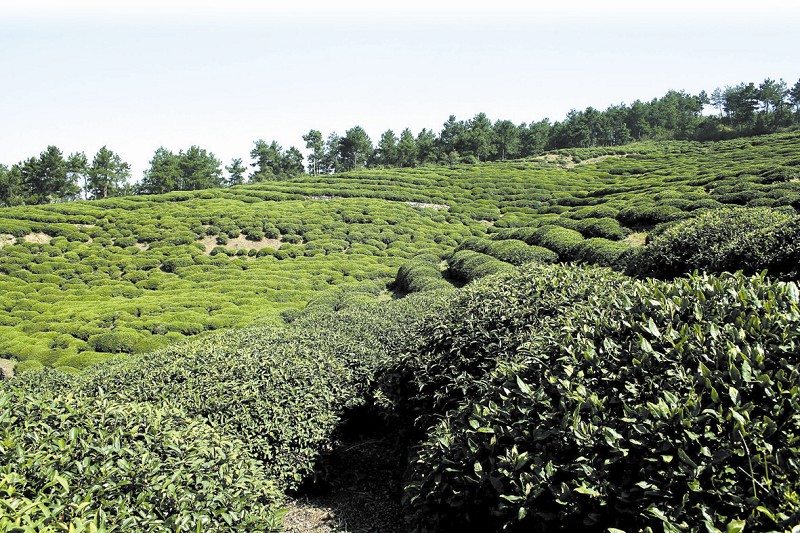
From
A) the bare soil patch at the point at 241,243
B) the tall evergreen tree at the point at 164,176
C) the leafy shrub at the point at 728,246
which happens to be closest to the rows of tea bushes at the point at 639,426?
the leafy shrub at the point at 728,246

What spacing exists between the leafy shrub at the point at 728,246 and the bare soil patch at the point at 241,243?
29.0m

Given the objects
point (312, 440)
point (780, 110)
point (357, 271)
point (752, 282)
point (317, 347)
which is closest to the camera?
point (752, 282)

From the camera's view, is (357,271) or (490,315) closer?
(490,315)

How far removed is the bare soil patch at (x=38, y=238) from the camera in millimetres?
33469

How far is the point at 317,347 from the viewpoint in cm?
911

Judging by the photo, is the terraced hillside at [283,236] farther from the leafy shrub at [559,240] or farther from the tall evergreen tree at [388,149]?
the tall evergreen tree at [388,149]

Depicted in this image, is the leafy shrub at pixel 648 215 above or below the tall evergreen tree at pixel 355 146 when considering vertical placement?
below

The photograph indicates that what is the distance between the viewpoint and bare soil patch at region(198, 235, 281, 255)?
3556cm

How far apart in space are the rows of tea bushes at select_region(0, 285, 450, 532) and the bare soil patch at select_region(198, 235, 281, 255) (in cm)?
2649

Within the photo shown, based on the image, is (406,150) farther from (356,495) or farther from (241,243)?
(356,495)

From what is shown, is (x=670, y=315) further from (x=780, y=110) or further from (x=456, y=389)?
(x=780, y=110)

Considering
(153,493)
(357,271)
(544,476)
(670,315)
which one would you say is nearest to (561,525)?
(544,476)

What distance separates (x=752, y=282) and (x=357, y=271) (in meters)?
25.7

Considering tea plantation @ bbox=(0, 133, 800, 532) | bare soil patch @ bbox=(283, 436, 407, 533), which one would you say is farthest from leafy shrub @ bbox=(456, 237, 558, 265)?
A: bare soil patch @ bbox=(283, 436, 407, 533)
